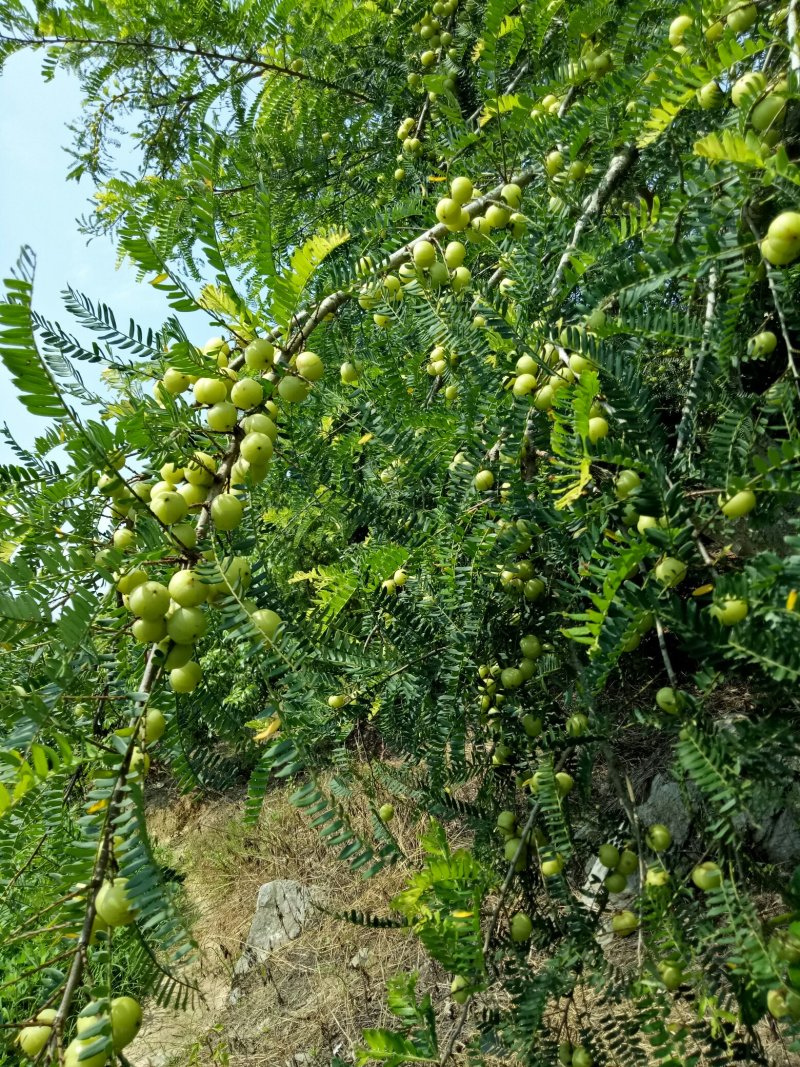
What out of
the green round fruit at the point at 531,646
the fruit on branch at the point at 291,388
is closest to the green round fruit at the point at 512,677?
the green round fruit at the point at 531,646

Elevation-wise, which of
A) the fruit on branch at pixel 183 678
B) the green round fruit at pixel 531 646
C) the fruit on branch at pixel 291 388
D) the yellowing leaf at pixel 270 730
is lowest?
the green round fruit at pixel 531 646

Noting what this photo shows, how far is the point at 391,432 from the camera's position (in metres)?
1.09

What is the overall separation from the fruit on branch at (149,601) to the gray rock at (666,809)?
2.73m

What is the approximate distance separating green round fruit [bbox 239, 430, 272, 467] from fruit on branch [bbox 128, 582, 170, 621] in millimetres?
179

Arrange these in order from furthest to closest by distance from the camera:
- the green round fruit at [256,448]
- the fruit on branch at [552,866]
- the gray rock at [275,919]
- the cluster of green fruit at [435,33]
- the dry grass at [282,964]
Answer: the gray rock at [275,919]
the dry grass at [282,964]
the cluster of green fruit at [435,33]
the fruit on branch at [552,866]
the green round fruit at [256,448]

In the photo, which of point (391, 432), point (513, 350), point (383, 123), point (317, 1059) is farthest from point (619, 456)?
point (317, 1059)

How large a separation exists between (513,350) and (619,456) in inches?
12.2

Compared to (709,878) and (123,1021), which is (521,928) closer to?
(709,878)

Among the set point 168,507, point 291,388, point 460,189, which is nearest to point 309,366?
point 291,388

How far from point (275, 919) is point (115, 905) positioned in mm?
3551

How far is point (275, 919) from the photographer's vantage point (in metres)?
3.58

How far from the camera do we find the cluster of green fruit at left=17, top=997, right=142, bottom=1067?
51 cm

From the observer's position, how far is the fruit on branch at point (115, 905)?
0.56 metres

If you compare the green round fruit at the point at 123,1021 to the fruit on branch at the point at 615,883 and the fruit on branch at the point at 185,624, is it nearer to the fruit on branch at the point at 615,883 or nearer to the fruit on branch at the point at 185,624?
the fruit on branch at the point at 185,624
